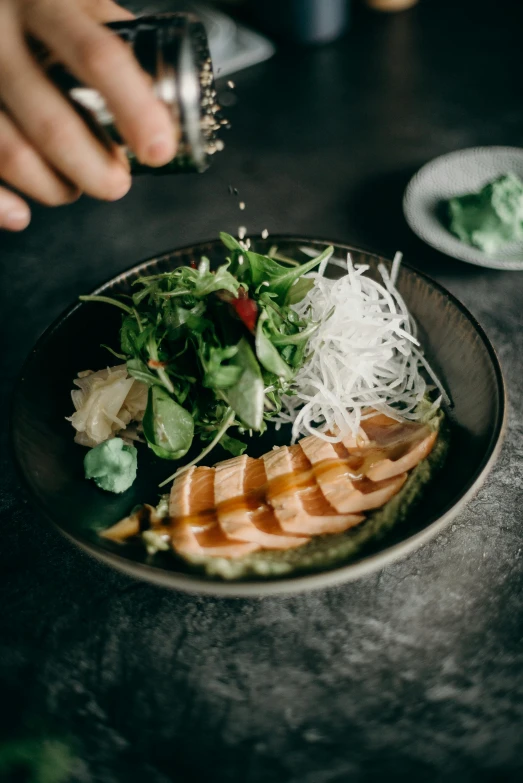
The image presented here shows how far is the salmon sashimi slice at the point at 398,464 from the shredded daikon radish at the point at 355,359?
0.19 m

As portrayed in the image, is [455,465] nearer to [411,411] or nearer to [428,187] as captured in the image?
[411,411]

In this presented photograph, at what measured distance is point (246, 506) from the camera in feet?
4.53

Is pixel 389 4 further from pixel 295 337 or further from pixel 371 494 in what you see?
pixel 371 494

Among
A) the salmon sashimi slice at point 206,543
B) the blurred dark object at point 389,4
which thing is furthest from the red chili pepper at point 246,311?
the blurred dark object at point 389,4

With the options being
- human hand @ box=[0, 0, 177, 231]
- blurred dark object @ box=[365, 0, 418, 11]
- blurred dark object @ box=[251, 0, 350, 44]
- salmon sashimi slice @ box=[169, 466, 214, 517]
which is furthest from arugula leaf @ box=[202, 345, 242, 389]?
blurred dark object @ box=[365, 0, 418, 11]

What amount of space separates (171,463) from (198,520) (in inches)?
9.0

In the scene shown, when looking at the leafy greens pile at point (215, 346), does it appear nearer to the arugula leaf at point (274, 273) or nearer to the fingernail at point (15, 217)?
the arugula leaf at point (274, 273)

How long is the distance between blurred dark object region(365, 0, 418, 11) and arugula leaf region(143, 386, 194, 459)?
3.03 meters

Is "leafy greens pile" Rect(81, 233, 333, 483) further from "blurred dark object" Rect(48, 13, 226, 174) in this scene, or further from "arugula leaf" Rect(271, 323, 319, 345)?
"blurred dark object" Rect(48, 13, 226, 174)

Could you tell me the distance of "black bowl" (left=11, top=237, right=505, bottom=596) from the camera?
3.73 ft

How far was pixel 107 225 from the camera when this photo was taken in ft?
7.79

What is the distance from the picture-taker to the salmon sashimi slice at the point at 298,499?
1.34 meters

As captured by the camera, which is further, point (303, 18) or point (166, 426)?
point (303, 18)

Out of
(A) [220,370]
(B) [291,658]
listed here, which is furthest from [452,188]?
(B) [291,658]
